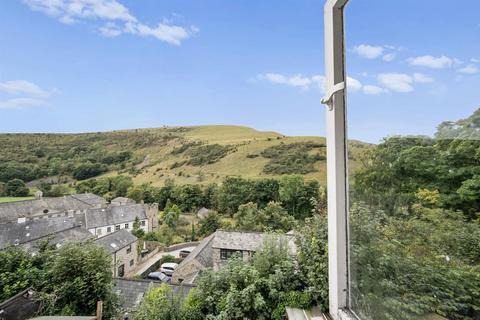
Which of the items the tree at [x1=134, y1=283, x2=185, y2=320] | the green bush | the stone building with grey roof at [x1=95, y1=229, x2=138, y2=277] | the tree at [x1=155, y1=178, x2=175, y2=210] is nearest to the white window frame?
the tree at [x1=134, y1=283, x2=185, y2=320]

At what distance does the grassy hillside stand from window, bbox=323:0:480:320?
18.7m

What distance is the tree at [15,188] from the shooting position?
860 inches

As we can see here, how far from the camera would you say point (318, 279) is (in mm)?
1584

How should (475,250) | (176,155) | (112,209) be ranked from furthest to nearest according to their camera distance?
(176,155), (112,209), (475,250)

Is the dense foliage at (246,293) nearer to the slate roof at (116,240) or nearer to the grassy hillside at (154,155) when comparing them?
the slate roof at (116,240)

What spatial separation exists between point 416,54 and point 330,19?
0.56 meters

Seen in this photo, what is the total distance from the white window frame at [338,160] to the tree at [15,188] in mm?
28420

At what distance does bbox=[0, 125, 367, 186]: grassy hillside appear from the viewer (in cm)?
2545

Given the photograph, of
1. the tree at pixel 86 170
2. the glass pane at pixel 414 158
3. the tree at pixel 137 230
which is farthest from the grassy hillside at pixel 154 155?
the glass pane at pixel 414 158

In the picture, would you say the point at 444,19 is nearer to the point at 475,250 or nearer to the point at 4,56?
the point at 475,250

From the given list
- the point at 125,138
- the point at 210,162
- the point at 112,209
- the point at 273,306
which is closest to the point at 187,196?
the point at 112,209

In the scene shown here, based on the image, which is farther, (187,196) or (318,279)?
(187,196)

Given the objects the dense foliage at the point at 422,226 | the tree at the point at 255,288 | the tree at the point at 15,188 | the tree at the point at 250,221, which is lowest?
the tree at the point at 250,221

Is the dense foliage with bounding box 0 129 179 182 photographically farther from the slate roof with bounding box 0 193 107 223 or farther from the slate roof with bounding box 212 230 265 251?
the slate roof with bounding box 212 230 265 251
